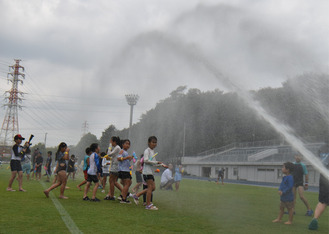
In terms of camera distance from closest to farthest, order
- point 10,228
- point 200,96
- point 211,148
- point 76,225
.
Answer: point 10,228 < point 76,225 < point 200,96 < point 211,148

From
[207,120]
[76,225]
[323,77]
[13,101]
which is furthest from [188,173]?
[76,225]

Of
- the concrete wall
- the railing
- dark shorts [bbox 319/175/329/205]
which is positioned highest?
the railing

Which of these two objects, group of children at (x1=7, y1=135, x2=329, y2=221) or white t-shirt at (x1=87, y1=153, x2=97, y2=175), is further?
white t-shirt at (x1=87, y1=153, x2=97, y2=175)

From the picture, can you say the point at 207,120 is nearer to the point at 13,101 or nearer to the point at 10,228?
the point at 13,101

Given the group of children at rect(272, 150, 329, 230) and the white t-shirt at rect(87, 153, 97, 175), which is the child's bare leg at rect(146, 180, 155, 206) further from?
the group of children at rect(272, 150, 329, 230)

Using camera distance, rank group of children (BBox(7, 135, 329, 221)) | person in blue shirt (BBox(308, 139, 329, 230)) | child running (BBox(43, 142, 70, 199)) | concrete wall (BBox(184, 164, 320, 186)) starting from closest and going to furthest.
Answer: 1. person in blue shirt (BBox(308, 139, 329, 230))
2. group of children (BBox(7, 135, 329, 221))
3. child running (BBox(43, 142, 70, 199))
4. concrete wall (BBox(184, 164, 320, 186))

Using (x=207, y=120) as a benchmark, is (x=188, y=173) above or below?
below

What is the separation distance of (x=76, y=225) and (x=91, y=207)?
104 inches

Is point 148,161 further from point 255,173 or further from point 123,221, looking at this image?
point 255,173

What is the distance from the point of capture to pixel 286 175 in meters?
9.11

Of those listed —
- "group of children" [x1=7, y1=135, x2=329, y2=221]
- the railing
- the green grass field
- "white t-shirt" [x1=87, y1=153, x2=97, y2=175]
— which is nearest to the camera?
the green grass field

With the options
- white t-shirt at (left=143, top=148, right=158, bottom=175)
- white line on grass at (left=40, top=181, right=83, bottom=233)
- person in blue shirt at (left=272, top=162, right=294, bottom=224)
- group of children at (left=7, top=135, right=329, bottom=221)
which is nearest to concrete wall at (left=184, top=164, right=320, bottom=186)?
group of children at (left=7, top=135, right=329, bottom=221)

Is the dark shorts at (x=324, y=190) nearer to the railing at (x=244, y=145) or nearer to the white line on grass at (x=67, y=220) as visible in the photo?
the white line on grass at (x=67, y=220)

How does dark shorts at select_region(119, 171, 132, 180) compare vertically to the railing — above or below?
below
